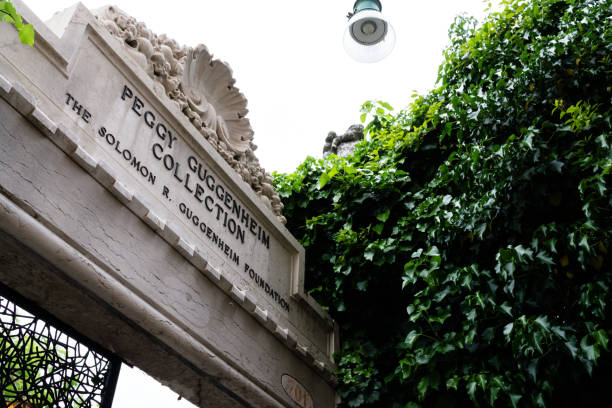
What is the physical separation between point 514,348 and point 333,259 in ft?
8.85

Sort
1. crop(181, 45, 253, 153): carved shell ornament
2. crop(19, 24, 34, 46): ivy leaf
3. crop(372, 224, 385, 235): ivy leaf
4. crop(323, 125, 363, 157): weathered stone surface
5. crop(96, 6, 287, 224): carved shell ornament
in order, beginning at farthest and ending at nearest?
crop(323, 125, 363, 157): weathered stone surface, crop(372, 224, 385, 235): ivy leaf, crop(181, 45, 253, 153): carved shell ornament, crop(96, 6, 287, 224): carved shell ornament, crop(19, 24, 34, 46): ivy leaf

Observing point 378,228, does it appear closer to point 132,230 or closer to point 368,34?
point 132,230

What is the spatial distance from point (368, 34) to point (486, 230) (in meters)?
3.99

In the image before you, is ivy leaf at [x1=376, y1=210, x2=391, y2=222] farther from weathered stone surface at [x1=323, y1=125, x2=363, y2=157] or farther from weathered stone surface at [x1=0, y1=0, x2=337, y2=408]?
weathered stone surface at [x1=323, y1=125, x2=363, y2=157]

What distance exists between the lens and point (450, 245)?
6.28 meters

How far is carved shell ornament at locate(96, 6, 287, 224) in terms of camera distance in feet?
18.7

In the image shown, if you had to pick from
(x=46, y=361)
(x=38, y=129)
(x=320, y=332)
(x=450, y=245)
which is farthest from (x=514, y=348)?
(x=38, y=129)

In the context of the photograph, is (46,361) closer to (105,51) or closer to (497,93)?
(105,51)

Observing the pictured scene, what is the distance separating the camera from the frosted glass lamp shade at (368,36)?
8.62 metres

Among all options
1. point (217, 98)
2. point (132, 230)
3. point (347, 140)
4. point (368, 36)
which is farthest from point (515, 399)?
point (347, 140)

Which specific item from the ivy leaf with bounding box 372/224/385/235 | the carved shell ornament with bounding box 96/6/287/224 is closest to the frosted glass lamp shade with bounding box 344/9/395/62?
the carved shell ornament with bounding box 96/6/287/224

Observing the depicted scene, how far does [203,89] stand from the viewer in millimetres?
6871

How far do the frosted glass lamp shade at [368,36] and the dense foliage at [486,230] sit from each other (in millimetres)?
1100

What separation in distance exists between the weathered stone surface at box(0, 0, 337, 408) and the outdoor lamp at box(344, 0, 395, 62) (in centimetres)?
343
